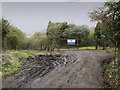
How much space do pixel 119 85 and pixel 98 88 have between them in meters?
1.03

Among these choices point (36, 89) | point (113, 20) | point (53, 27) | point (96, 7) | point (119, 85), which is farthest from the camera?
Answer: point (53, 27)

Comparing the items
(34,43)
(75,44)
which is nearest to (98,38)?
(75,44)

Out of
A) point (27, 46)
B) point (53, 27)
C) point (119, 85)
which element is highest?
point (53, 27)

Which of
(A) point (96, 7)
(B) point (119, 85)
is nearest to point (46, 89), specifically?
(B) point (119, 85)

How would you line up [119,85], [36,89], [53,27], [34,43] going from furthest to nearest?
[34,43]
[53,27]
[119,85]
[36,89]

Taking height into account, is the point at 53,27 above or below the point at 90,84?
above

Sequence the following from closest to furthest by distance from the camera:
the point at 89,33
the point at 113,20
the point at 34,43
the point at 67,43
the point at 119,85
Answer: the point at 119,85 < the point at 113,20 < the point at 34,43 < the point at 67,43 < the point at 89,33

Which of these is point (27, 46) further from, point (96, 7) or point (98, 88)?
point (98, 88)

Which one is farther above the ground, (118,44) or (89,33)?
(89,33)

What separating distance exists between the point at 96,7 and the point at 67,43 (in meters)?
11.1

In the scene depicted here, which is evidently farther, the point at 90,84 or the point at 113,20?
the point at 113,20

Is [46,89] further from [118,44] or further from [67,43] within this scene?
[67,43]

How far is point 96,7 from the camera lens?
22.4 ft

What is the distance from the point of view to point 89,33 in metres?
19.1
